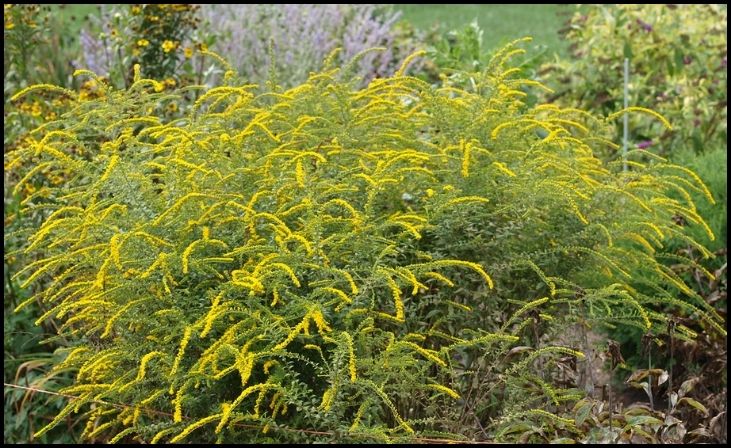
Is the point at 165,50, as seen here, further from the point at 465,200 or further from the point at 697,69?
the point at 697,69

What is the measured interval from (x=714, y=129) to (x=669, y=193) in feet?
4.55

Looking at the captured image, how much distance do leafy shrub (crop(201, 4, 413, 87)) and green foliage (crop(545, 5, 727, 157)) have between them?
1.23 metres

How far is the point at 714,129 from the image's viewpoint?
5.85m

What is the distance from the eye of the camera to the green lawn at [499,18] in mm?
14383

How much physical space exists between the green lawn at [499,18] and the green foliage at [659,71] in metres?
6.52

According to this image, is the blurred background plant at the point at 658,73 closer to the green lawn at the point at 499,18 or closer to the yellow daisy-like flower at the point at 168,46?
the yellow daisy-like flower at the point at 168,46

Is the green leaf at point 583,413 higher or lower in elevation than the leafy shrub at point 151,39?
lower

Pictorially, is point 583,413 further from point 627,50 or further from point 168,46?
point 627,50

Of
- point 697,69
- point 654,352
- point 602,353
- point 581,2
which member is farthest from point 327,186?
point 581,2

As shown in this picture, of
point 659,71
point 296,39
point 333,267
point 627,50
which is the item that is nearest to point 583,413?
point 333,267

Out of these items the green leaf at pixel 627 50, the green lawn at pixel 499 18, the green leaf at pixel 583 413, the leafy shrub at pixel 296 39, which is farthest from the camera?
the green lawn at pixel 499 18

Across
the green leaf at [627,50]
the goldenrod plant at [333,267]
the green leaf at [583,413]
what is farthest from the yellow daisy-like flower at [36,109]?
the green leaf at [627,50]

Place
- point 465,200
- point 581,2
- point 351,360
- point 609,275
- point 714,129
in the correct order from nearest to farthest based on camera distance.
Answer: point 351,360
point 465,200
point 609,275
point 714,129
point 581,2

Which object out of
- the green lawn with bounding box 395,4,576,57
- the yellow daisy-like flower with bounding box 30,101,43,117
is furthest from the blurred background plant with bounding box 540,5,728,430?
the green lawn with bounding box 395,4,576,57
